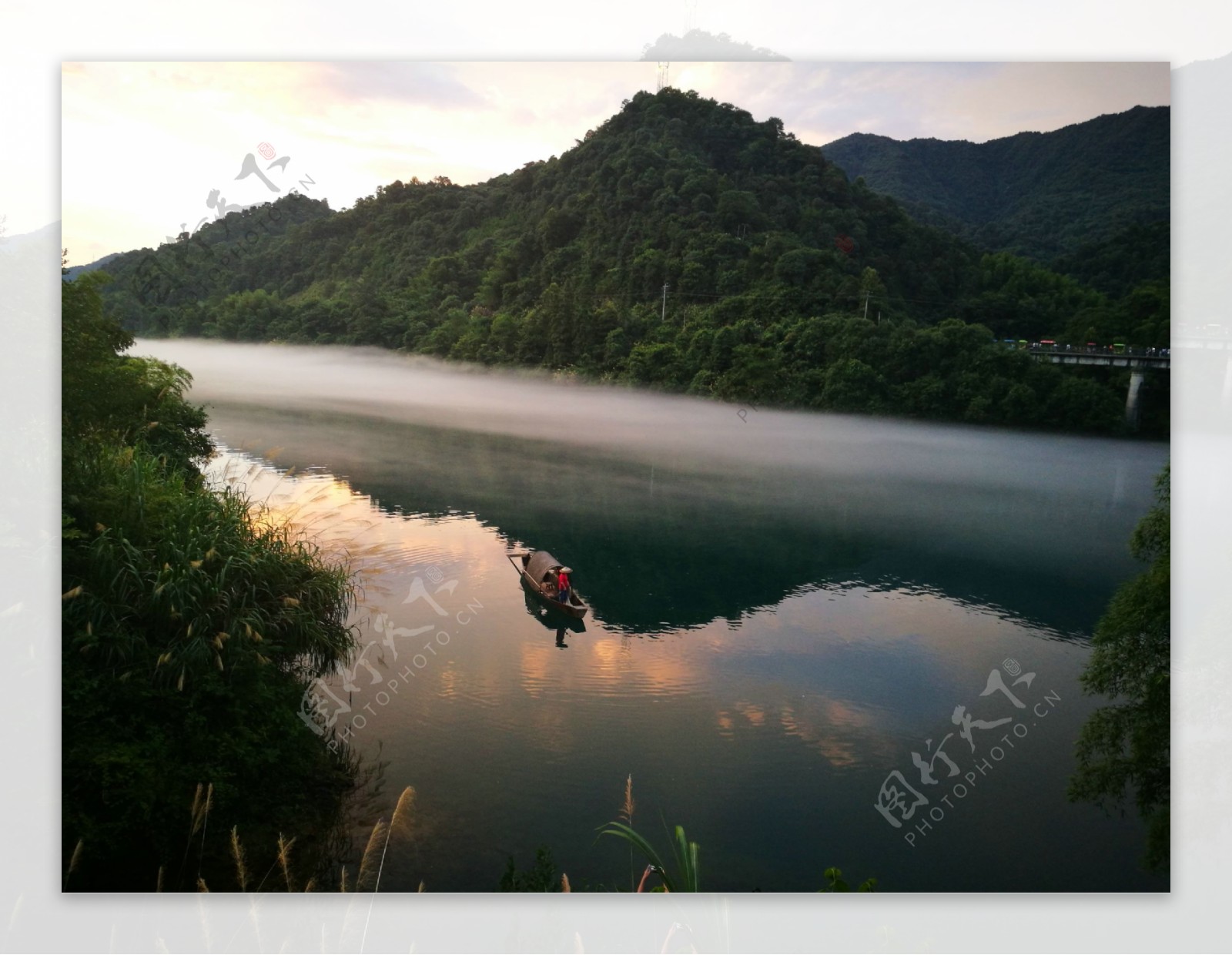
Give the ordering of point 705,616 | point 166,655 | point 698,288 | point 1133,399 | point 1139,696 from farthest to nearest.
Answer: point 698,288
point 705,616
point 1133,399
point 1139,696
point 166,655

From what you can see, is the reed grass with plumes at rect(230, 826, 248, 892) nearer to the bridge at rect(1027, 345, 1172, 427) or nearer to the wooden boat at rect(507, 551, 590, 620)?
the wooden boat at rect(507, 551, 590, 620)

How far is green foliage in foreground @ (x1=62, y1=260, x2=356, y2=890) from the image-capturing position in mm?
3227

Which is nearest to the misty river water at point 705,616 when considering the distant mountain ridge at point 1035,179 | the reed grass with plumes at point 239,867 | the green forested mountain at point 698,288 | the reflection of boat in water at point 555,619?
the reflection of boat in water at point 555,619

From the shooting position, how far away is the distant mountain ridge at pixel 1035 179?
3711 millimetres

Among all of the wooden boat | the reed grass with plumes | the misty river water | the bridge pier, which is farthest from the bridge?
the reed grass with plumes

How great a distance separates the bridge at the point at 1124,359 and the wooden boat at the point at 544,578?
→ 8.57ft

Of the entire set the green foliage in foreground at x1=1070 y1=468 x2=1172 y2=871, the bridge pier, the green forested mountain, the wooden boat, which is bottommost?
the green foliage in foreground at x1=1070 y1=468 x2=1172 y2=871

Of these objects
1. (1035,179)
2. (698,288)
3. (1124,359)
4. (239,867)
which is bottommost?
(239,867)

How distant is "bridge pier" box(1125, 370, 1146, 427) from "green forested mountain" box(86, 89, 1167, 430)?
0.59 ft

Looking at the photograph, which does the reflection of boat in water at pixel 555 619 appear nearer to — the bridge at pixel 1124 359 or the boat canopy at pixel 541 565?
the boat canopy at pixel 541 565

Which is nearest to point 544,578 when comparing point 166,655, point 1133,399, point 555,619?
point 555,619

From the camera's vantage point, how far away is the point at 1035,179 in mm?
4168

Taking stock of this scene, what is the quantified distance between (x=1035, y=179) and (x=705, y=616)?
2.71 meters

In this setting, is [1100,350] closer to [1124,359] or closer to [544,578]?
[1124,359]
